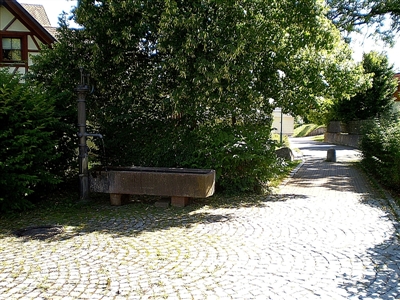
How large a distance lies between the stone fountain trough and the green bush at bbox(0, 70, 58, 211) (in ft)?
3.22

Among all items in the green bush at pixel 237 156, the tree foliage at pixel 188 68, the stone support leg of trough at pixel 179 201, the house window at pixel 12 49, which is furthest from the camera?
the house window at pixel 12 49

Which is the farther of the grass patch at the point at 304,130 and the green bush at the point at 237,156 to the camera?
the grass patch at the point at 304,130

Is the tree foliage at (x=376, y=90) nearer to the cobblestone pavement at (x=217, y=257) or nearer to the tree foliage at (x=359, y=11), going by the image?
the tree foliage at (x=359, y=11)

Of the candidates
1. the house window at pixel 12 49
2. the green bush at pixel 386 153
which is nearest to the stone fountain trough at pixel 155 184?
the green bush at pixel 386 153

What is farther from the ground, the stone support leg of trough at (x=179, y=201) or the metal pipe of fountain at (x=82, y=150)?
the metal pipe of fountain at (x=82, y=150)

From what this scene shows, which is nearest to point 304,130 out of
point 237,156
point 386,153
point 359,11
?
point 359,11

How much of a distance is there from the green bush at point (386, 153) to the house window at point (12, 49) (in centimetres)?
1476

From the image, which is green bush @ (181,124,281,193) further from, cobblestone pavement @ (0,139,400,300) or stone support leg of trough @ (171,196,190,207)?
cobblestone pavement @ (0,139,400,300)

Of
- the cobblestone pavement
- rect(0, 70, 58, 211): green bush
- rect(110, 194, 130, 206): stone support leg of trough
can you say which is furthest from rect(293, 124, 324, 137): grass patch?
rect(0, 70, 58, 211): green bush

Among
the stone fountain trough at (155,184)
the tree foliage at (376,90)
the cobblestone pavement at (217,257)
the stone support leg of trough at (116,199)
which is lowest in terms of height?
the cobblestone pavement at (217,257)

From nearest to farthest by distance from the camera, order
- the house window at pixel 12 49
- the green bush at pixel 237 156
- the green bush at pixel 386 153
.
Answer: the green bush at pixel 237 156 → the green bush at pixel 386 153 → the house window at pixel 12 49

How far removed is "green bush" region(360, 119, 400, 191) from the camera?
951 centimetres

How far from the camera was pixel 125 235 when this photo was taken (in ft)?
19.4

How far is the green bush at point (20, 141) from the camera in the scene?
272 inches
